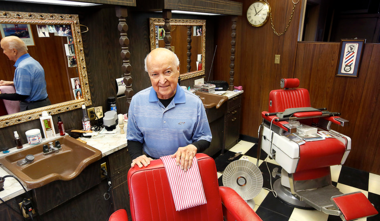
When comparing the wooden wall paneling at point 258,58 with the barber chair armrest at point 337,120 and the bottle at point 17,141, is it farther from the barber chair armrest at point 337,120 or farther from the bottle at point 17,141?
the bottle at point 17,141

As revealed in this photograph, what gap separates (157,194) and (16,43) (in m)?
1.65

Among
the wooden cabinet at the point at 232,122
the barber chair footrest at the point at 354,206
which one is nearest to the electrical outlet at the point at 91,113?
the wooden cabinet at the point at 232,122

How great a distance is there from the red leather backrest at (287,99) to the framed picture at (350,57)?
69cm

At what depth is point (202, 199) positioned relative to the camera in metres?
1.21

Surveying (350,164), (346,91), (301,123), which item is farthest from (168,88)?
(350,164)

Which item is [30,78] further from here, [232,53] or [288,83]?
[232,53]

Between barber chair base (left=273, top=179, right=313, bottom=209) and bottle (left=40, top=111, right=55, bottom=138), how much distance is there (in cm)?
259

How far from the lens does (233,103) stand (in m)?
3.75

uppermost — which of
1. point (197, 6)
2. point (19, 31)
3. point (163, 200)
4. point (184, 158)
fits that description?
point (197, 6)

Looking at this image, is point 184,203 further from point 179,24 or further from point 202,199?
point 179,24

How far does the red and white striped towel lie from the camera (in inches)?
46.8

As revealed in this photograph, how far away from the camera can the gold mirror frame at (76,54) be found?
A: 174 centimetres


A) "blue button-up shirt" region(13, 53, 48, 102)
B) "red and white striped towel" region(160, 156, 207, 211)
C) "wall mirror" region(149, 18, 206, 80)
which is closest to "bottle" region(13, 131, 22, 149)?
"blue button-up shirt" region(13, 53, 48, 102)

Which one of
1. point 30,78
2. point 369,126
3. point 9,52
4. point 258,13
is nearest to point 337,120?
point 369,126
